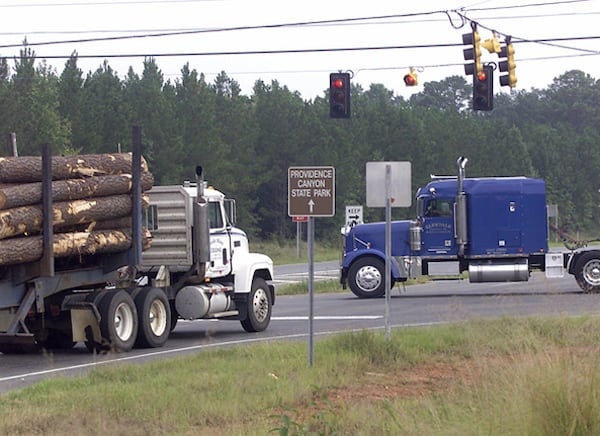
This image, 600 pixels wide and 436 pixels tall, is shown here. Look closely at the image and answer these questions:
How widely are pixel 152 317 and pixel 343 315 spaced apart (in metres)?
6.31

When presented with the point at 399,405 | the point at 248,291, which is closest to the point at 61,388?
the point at 399,405

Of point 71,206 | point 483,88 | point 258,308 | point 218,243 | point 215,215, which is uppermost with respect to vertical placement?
point 483,88

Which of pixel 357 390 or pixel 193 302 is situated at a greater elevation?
pixel 193 302

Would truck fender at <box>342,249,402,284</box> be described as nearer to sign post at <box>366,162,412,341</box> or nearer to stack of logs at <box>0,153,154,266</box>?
stack of logs at <box>0,153,154,266</box>

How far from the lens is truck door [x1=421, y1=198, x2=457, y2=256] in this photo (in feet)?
96.8

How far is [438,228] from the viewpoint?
97.1 ft

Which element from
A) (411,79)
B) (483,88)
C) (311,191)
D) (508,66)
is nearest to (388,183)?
(311,191)

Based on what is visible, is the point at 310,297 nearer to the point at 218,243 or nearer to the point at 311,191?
the point at 311,191

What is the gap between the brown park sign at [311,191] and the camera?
1437 centimetres

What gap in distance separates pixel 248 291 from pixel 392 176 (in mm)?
5677

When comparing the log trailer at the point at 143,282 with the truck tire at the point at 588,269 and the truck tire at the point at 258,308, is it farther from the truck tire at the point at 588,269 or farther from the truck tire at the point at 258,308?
the truck tire at the point at 588,269

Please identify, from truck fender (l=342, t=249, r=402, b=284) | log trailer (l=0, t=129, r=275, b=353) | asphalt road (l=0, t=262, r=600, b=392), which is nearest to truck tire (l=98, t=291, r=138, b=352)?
log trailer (l=0, t=129, r=275, b=353)

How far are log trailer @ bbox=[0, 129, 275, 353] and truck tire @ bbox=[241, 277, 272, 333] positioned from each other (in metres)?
0.02

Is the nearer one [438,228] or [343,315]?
[343,315]
